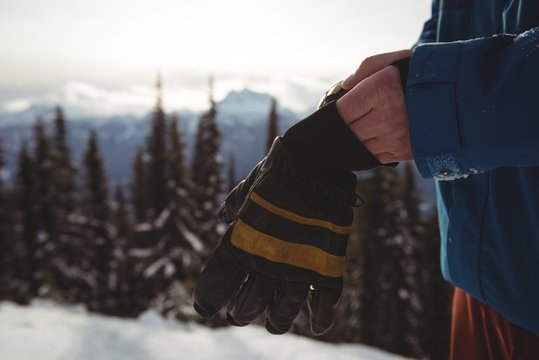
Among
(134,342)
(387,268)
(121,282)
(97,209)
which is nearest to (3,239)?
(97,209)

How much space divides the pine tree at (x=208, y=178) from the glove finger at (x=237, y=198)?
2234cm

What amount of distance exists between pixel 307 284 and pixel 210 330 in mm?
4069

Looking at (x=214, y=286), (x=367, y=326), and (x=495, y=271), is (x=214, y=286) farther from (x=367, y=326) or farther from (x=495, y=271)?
(x=367, y=326)

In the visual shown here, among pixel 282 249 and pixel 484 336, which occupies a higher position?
pixel 282 249

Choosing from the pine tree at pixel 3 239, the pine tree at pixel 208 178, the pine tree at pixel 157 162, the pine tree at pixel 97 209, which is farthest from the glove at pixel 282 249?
the pine tree at pixel 3 239

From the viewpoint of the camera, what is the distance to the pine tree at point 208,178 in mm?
23594

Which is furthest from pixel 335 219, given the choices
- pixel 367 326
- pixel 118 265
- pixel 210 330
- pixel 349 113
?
pixel 118 265

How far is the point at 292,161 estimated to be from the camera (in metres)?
1.28

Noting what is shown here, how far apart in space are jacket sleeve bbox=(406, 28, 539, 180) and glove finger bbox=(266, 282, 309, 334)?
638 millimetres

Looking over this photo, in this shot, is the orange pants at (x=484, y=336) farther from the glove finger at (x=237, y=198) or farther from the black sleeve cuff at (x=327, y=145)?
the glove finger at (x=237, y=198)

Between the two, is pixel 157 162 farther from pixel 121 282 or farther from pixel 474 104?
pixel 474 104

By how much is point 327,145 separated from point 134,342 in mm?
3920

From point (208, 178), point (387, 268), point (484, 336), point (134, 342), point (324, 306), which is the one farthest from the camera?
point (387, 268)

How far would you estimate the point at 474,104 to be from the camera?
0.96m
